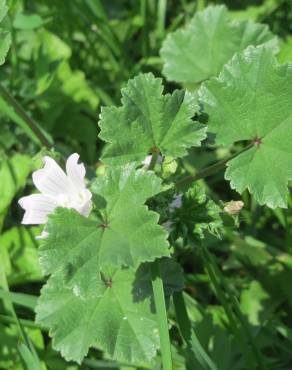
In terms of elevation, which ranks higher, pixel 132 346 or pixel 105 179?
pixel 105 179

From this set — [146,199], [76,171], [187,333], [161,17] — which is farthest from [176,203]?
[161,17]

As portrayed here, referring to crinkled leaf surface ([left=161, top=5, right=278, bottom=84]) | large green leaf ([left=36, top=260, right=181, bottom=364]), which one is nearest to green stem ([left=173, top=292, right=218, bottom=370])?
large green leaf ([left=36, top=260, right=181, bottom=364])

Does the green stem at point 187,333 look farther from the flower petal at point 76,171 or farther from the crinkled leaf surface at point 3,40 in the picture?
the crinkled leaf surface at point 3,40

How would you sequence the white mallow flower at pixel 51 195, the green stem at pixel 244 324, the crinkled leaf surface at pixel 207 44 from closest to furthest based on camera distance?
the white mallow flower at pixel 51 195, the green stem at pixel 244 324, the crinkled leaf surface at pixel 207 44

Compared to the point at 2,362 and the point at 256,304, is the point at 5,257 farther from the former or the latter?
the point at 256,304

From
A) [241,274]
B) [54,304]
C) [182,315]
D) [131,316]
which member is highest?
[54,304]

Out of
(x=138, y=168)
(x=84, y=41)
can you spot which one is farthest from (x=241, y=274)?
(x=84, y=41)

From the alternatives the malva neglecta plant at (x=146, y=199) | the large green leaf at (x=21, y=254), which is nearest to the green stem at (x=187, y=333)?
the malva neglecta plant at (x=146, y=199)
